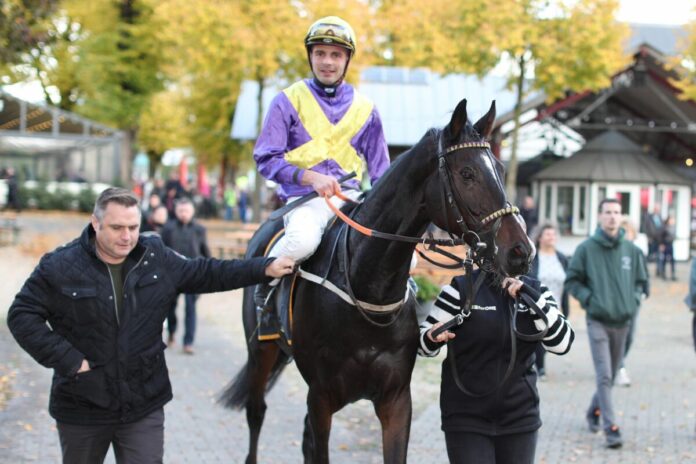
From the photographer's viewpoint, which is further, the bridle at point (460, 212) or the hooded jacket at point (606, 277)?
the hooded jacket at point (606, 277)

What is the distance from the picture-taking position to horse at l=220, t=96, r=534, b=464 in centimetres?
357

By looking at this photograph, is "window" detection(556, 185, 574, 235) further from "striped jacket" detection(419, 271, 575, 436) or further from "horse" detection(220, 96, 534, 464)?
"striped jacket" detection(419, 271, 575, 436)

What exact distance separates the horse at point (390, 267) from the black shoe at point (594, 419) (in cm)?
393

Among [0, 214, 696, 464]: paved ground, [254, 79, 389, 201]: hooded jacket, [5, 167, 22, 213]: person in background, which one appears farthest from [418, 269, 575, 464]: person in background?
[5, 167, 22, 213]: person in background

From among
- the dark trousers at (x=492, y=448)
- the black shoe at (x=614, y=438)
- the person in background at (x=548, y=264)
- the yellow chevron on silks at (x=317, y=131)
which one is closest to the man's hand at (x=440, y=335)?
the dark trousers at (x=492, y=448)

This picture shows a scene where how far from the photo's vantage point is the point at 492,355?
4.05 metres

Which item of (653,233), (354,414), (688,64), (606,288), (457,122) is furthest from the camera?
(653,233)

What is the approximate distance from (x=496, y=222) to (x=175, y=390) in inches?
246

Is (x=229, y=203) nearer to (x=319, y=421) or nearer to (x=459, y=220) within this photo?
(x=319, y=421)

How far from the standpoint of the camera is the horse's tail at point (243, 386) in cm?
622

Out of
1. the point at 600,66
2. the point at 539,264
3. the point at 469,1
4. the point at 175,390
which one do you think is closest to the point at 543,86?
the point at 600,66

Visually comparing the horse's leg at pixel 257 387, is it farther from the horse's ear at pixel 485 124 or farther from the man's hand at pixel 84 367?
the horse's ear at pixel 485 124

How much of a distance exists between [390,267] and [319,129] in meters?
1.08

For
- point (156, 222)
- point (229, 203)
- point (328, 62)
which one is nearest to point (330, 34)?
point (328, 62)
